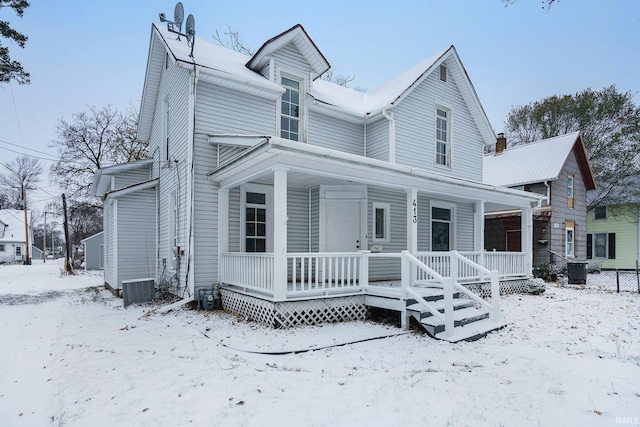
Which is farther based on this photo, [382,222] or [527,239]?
[527,239]

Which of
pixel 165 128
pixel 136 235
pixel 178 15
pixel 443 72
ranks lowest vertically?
pixel 136 235

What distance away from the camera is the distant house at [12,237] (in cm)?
4188

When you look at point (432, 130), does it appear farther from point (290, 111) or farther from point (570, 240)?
point (570, 240)

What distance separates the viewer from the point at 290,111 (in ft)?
34.8

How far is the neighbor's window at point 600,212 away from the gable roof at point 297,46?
21.7m

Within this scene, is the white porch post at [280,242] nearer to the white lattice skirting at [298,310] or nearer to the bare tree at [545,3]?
the white lattice skirting at [298,310]

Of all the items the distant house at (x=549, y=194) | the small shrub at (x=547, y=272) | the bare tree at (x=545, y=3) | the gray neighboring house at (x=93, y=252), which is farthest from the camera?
the gray neighboring house at (x=93, y=252)

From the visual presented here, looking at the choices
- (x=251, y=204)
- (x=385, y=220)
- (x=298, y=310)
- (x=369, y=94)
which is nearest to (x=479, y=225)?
(x=385, y=220)

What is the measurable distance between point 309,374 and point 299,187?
20.1 feet

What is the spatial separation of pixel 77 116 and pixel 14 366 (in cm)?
2498

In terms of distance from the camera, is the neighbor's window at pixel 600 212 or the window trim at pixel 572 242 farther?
the neighbor's window at pixel 600 212

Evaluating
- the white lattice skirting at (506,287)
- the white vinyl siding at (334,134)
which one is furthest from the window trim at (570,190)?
the white vinyl siding at (334,134)

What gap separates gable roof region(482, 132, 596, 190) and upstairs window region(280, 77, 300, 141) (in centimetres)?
1337

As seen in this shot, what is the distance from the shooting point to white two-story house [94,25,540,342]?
24.2 feet
